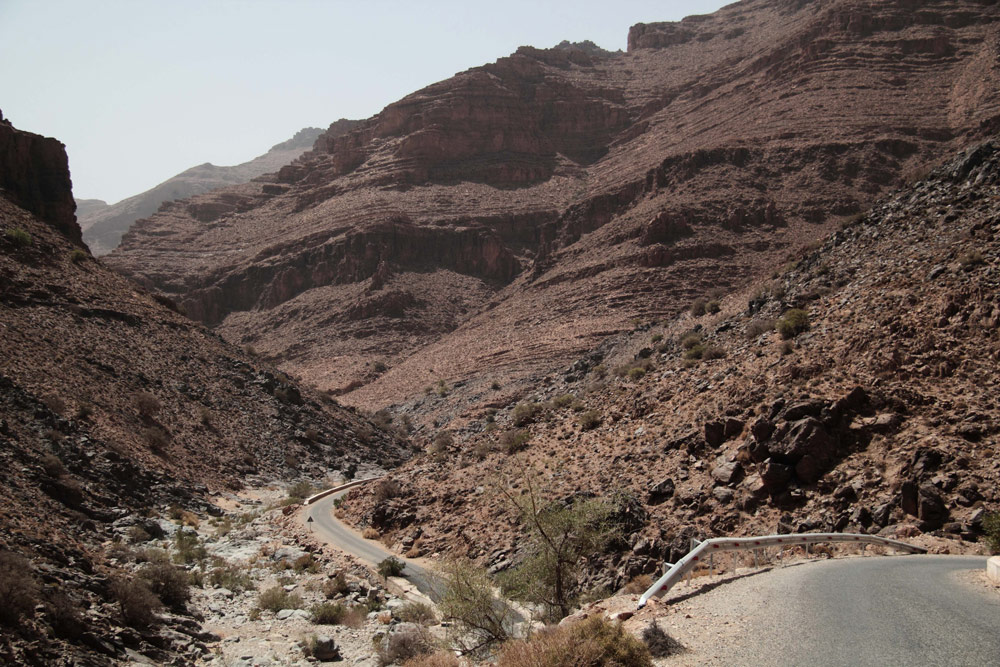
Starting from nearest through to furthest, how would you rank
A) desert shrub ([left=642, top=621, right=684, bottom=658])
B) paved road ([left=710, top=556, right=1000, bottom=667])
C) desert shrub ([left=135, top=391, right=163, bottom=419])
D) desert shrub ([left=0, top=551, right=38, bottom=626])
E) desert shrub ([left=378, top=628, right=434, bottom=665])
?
paved road ([left=710, top=556, right=1000, bottom=667])
desert shrub ([left=642, top=621, right=684, bottom=658])
desert shrub ([left=0, top=551, right=38, bottom=626])
desert shrub ([left=378, top=628, right=434, bottom=665])
desert shrub ([left=135, top=391, right=163, bottom=419])

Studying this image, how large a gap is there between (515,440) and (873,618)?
17.2m

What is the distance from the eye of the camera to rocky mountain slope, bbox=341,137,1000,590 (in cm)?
1343

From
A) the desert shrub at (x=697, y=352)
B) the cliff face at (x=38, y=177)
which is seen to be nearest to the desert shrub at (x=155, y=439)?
the cliff face at (x=38, y=177)

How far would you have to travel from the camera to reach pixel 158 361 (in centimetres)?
3716

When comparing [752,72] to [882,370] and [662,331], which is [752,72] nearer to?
[662,331]

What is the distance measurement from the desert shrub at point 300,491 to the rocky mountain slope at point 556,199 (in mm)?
19436

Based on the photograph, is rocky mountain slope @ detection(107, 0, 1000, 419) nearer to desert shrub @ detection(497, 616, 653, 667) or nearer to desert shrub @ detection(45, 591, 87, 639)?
desert shrub @ detection(45, 591, 87, 639)

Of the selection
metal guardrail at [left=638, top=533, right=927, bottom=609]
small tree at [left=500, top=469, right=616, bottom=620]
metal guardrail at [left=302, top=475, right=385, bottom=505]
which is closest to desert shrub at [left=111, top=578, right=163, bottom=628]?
small tree at [left=500, top=469, right=616, bottom=620]

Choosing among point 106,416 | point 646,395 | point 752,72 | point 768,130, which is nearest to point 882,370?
point 646,395

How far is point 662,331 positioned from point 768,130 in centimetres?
5159

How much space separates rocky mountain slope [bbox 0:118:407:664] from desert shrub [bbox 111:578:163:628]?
0.23m

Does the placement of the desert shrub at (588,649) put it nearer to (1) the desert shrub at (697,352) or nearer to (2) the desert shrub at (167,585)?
(2) the desert shrub at (167,585)

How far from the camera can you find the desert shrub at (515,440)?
24875 mm

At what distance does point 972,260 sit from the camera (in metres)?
17.0
